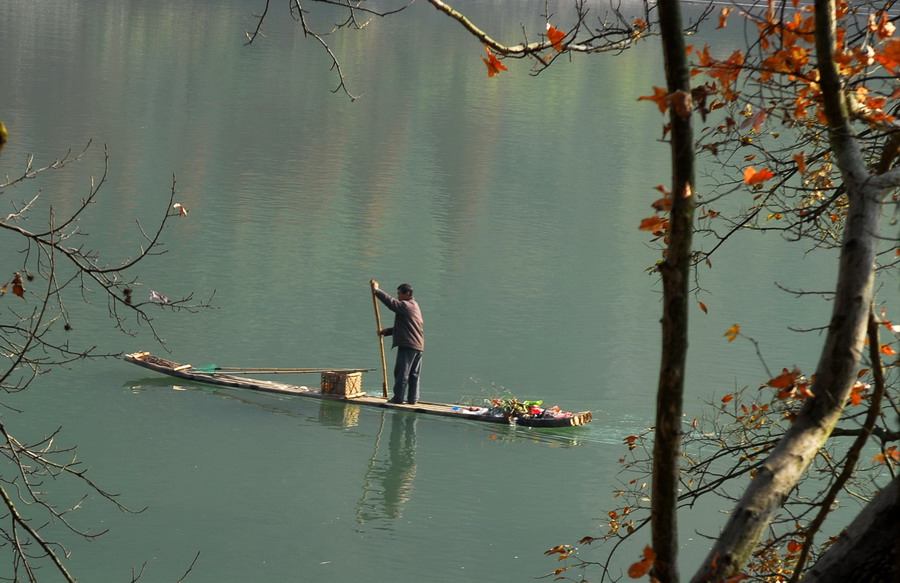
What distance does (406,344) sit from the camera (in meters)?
13.1

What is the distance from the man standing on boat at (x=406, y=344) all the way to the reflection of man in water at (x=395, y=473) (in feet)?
1.02

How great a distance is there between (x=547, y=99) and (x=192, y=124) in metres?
13.9

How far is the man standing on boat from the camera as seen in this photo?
13.1 m

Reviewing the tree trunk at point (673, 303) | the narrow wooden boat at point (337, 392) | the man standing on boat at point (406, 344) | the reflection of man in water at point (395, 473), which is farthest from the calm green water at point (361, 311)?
the tree trunk at point (673, 303)

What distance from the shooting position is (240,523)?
34.5ft

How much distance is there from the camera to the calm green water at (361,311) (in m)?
10.6

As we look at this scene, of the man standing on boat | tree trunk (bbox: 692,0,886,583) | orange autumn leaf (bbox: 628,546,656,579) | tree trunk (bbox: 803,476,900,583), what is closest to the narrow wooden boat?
the man standing on boat

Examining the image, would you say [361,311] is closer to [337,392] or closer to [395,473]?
[337,392]

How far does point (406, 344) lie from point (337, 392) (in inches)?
36.0

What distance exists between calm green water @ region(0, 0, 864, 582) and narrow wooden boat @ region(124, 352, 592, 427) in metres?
0.20

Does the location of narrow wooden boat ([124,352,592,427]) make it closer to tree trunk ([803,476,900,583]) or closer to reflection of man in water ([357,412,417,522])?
reflection of man in water ([357,412,417,522])

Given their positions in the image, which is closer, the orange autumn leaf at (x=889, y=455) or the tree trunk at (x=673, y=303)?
the tree trunk at (x=673, y=303)

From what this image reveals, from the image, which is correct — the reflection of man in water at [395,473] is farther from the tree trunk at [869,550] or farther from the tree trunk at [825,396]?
the tree trunk at [869,550]

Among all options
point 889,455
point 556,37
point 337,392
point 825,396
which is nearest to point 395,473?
point 337,392
